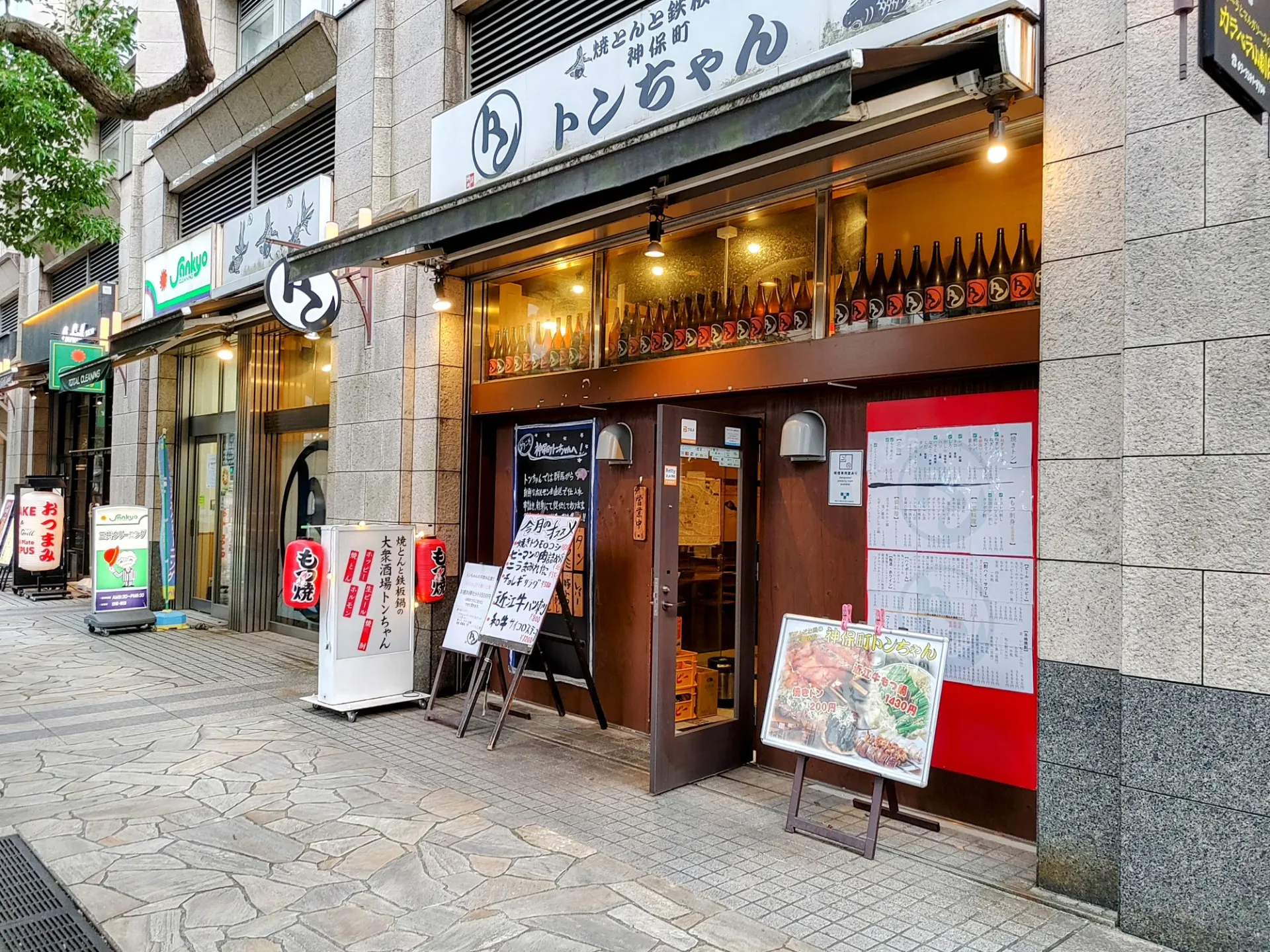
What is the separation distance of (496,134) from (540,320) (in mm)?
1617

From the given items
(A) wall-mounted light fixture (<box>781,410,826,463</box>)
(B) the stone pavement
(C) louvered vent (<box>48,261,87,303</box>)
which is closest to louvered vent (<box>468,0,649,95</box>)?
(A) wall-mounted light fixture (<box>781,410,826,463</box>)

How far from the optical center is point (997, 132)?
432 cm

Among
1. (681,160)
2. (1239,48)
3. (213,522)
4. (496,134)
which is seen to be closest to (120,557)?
(213,522)

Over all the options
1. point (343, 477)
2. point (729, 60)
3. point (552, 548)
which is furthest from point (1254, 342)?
point (343, 477)

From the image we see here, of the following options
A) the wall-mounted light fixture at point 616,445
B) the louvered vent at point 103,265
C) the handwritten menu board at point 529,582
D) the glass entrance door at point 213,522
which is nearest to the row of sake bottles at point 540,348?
the wall-mounted light fixture at point 616,445

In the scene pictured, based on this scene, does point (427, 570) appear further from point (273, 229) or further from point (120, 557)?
point (120, 557)

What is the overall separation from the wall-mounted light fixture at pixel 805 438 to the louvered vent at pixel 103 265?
14880mm

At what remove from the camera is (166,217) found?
14250mm

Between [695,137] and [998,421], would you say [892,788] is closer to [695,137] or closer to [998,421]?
[998,421]

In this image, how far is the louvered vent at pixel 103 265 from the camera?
1702 cm

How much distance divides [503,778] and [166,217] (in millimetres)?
12154

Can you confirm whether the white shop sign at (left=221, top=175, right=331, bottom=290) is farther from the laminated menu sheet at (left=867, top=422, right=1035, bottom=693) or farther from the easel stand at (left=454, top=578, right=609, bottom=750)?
the laminated menu sheet at (left=867, top=422, right=1035, bottom=693)

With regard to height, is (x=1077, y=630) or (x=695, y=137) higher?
(x=695, y=137)

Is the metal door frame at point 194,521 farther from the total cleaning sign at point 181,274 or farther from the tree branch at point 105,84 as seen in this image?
the tree branch at point 105,84
